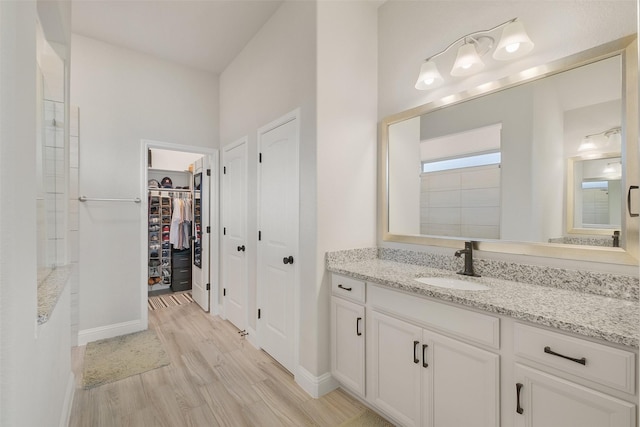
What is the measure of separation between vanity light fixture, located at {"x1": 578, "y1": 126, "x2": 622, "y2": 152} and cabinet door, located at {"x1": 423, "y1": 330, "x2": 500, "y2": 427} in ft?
3.83

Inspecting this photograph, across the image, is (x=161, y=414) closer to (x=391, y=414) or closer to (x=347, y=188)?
(x=391, y=414)

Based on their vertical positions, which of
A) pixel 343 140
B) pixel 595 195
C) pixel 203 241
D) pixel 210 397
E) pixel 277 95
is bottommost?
pixel 210 397

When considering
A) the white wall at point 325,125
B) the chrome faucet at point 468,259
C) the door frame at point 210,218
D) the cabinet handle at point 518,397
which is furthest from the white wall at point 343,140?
the door frame at point 210,218

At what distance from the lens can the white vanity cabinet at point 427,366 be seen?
130cm

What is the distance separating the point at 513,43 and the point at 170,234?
4.84 m

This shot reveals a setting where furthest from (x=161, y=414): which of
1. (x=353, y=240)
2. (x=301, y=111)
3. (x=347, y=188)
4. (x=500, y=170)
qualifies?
(x=500, y=170)

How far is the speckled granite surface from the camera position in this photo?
3.81 feet

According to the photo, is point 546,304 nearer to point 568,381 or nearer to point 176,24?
point 568,381

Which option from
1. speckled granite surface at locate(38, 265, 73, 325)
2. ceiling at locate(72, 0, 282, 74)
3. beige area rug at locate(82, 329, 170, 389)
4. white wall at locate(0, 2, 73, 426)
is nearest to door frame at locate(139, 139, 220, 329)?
beige area rug at locate(82, 329, 170, 389)

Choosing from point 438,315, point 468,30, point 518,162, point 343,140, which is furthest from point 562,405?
point 468,30

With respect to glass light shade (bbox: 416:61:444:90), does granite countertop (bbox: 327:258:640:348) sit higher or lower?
lower

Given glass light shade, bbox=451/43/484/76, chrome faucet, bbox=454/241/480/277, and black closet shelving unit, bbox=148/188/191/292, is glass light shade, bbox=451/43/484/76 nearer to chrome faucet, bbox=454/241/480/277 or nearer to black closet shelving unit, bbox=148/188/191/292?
chrome faucet, bbox=454/241/480/277

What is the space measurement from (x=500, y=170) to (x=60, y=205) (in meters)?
2.98

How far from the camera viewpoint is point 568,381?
1.05 meters
